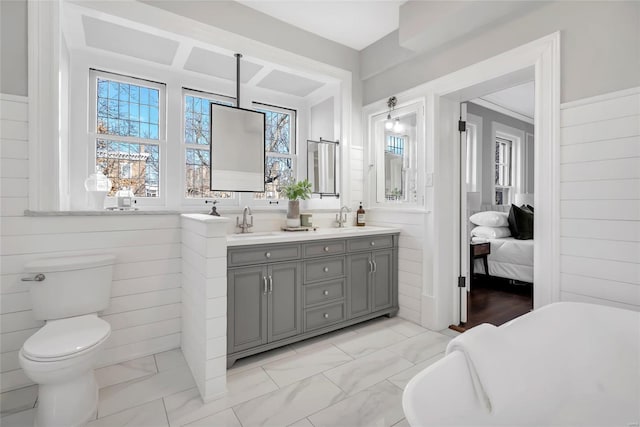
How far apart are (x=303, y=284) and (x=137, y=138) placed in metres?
1.97

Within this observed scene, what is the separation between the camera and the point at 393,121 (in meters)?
3.17

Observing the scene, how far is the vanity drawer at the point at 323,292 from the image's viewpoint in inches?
99.0

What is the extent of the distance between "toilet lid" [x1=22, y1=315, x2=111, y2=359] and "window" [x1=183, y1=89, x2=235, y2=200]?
57.2 inches

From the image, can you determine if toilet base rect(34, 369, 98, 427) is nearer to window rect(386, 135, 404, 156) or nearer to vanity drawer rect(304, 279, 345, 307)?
vanity drawer rect(304, 279, 345, 307)

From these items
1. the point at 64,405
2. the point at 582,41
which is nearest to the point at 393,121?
the point at 582,41

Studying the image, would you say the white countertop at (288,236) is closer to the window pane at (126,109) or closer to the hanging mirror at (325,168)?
the hanging mirror at (325,168)

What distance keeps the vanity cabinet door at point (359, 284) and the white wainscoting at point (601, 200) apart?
1418 mm

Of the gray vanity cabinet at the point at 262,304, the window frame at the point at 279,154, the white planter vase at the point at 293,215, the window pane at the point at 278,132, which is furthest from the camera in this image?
the window pane at the point at 278,132

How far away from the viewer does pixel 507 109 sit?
5148 millimetres

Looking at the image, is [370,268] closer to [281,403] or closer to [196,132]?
[281,403]

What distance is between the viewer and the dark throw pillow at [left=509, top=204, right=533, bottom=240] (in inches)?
165

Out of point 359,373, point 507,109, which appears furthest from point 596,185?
point 507,109

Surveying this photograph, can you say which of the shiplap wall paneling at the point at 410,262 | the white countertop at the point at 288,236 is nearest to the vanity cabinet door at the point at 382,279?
the shiplap wall paneling at the point at 410,262

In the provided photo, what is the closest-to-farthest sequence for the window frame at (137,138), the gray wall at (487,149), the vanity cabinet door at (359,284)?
the window frame at (137,138)
the vanity cabinet door at (359,284)
the gray wall at (487,149)
